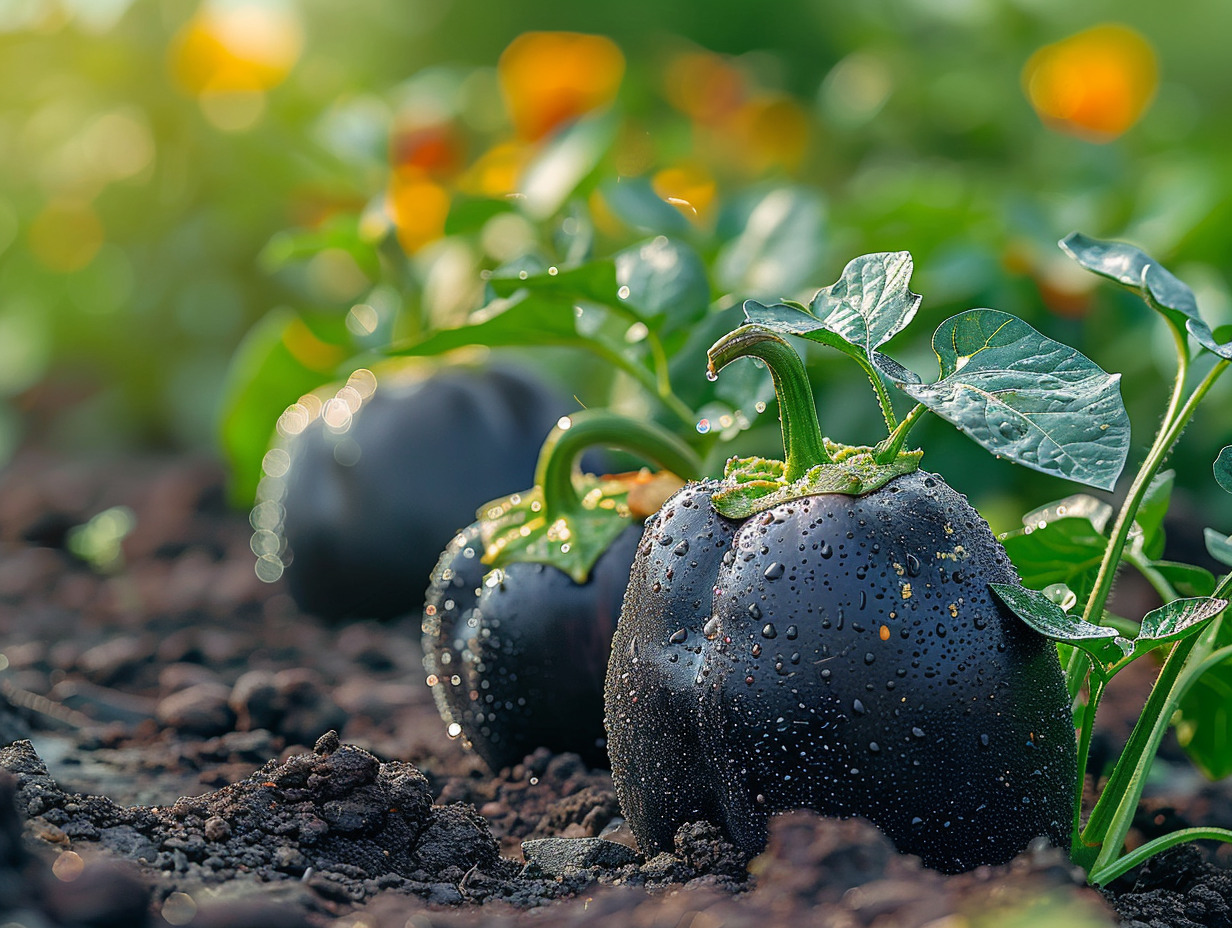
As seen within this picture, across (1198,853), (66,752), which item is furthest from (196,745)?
(1198,853)

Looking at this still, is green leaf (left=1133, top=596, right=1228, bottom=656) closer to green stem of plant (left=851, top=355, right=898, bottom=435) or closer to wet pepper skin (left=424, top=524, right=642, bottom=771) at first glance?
green stem of plant (left=851, top=355, right=898, bottom=435)

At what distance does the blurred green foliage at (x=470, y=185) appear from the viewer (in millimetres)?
2844

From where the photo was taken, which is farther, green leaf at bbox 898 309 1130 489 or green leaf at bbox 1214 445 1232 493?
green leaf at bbox 1214 445 1232 493

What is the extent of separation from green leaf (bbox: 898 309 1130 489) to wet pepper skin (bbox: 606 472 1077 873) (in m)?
0.14

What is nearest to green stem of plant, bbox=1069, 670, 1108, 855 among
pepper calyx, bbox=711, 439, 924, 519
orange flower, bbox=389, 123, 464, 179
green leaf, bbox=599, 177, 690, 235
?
pepper calyx, bbox=711, 439, 924, 519

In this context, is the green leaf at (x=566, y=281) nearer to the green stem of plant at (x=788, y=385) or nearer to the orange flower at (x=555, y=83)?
the green stem of plant at (x=788, y=385)

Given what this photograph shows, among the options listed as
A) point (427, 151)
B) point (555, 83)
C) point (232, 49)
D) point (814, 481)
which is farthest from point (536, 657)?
point (232, 49)

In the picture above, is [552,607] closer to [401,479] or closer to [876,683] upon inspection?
[876,683]

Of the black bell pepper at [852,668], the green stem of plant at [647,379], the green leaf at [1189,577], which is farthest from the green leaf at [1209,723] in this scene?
the green stem of plant at [647,379]

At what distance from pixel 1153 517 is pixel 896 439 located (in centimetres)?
44

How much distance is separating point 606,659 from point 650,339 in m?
0.43

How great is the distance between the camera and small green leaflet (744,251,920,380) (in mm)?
1108

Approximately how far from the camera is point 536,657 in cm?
163

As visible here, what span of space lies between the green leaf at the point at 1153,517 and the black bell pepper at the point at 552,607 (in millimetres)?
521
